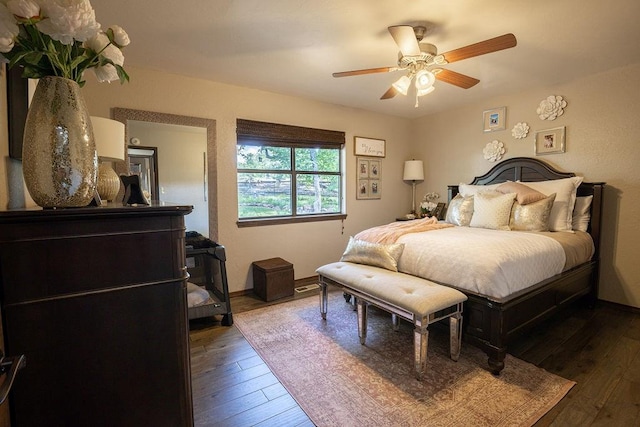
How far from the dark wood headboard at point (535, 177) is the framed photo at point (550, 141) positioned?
143 mm

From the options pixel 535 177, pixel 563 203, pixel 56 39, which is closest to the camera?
pixel 56 39

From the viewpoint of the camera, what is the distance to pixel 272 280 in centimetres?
327

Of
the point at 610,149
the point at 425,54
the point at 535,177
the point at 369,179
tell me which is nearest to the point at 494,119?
the point at 535,177

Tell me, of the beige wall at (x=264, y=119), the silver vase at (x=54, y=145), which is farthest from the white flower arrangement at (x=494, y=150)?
the silver vase at (x=54, y=145)

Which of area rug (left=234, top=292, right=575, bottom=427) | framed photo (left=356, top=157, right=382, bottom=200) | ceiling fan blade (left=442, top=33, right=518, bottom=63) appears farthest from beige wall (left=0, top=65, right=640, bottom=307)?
ceiling fan blade (left=442, top=33, right=518, bottom=63)

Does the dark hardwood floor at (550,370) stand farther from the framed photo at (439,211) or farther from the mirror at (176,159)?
the framed photo at (439,211)

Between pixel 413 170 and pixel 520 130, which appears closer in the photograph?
pixel 520 130

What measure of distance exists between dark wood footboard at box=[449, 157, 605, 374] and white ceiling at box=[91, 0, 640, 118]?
1.28m

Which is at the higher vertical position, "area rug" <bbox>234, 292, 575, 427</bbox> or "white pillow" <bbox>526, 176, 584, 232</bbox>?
"white pillow" <bbox>526, 176, 584, 232</bbox>

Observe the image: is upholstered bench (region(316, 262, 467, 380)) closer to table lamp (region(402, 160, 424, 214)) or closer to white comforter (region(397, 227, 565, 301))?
white comforter (region(397, 227, 565, 301))

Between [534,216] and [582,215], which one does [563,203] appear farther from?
[534,216]

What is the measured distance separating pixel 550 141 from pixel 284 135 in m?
3.12

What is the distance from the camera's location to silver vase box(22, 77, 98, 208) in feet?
2.73

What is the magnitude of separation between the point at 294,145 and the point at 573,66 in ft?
9.87
